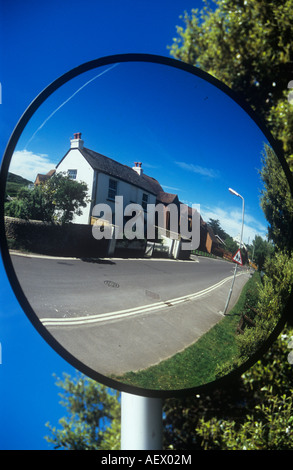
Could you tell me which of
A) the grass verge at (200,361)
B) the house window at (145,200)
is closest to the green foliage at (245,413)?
the grass verge at (200,361)

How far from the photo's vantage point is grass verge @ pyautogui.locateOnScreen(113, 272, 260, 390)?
104 centimetres

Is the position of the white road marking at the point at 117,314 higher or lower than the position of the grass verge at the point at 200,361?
higher

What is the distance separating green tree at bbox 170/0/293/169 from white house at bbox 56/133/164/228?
2037mm

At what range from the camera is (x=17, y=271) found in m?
1.04

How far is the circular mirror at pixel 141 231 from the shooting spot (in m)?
1.00

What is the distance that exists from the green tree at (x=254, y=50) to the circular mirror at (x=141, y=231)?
189 centimetres

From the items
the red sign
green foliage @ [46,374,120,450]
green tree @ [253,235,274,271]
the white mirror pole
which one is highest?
green tree @ [253,235,274,271]

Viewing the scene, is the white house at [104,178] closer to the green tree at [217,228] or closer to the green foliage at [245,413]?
the green tree at [217,228]

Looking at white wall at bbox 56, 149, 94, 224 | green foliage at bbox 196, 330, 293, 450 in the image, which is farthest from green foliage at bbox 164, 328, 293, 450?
white wall at bbox 56, 149, 94, 224

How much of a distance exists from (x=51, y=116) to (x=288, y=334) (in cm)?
233

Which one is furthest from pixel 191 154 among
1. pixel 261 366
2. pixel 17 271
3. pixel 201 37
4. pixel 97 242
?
pixel 201 37

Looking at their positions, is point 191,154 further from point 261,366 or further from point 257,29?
point 257,29

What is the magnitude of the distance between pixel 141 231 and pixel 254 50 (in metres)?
2.92

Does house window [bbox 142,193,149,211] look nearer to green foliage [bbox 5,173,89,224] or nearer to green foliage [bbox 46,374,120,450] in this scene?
green foliage [bbox 5,173,89,224]
